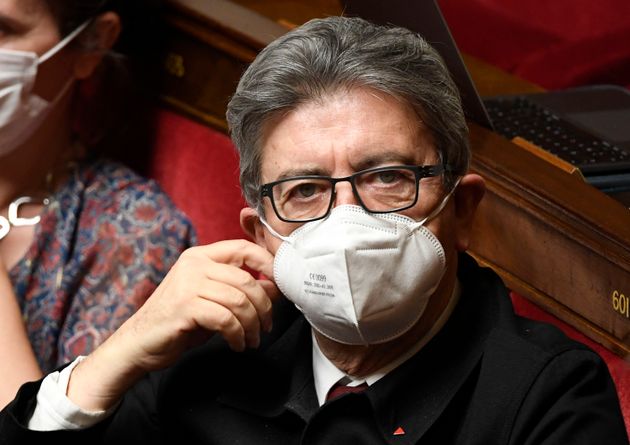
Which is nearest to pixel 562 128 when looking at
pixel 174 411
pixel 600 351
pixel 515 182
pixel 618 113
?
pixel 618 113

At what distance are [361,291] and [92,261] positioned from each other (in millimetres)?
923

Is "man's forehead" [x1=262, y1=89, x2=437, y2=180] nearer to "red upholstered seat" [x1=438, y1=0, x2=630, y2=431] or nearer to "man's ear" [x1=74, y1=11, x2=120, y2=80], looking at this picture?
"man's ear" [x1=74, y1=11, x2=120, y2=80]

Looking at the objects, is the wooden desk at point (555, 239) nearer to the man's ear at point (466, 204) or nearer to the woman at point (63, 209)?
the man's ear at point (466, 204)

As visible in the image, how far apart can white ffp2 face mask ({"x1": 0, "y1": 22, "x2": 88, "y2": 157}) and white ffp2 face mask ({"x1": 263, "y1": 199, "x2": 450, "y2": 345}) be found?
0.91m

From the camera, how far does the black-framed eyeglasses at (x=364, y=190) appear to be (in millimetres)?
1532

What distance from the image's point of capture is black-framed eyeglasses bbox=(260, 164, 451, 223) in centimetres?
153

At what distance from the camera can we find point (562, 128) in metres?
2.14

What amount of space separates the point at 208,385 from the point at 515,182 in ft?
1.70

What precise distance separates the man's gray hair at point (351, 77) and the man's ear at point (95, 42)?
84 cm

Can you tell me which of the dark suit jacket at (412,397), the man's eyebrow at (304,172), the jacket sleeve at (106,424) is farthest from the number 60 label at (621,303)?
the jacket sleeve at (106,424)

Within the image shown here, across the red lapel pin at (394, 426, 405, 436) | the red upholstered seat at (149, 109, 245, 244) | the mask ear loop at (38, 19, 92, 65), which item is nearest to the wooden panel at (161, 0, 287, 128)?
A: the red upholstered seat at (149, 109, 245, 244)

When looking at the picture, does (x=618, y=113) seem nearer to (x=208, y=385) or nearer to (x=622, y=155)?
(x=622, y=155)

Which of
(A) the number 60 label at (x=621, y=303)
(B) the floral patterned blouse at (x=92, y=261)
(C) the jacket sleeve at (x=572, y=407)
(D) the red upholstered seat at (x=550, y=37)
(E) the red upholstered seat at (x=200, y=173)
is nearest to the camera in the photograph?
(C) the jacket sleeve at (x=572, y=407)

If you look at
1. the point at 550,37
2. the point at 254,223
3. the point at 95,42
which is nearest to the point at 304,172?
the point at 254,223
